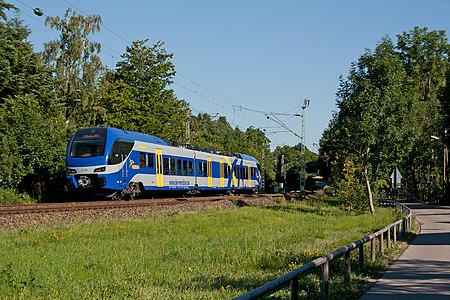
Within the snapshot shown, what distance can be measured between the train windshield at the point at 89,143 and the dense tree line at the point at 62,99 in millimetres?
5027

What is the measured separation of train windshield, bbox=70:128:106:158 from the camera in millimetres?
26859

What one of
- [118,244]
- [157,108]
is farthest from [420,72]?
[118,244]

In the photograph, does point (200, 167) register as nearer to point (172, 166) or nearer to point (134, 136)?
point (172, 166)

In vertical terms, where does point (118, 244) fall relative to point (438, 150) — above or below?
below

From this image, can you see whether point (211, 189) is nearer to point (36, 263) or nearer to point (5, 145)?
point (5, 145)

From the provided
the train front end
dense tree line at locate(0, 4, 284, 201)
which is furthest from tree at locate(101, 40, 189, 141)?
the train front end

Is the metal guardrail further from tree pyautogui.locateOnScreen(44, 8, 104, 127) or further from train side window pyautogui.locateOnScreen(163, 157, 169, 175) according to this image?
tree pyautogui.locateOnScreen(44, 8, 104, 127)

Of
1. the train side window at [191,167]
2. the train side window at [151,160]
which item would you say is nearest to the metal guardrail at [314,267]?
the train side window at [151,160]

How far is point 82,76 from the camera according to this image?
49156mm

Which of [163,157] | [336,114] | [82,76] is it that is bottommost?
[163,157]

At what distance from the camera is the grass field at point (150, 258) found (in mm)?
10156

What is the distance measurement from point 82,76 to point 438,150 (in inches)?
1714

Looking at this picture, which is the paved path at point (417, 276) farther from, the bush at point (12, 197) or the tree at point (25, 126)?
the tree at point (25, 126)

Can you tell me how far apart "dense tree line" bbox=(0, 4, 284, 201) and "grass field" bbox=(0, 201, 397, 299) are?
1249cm
